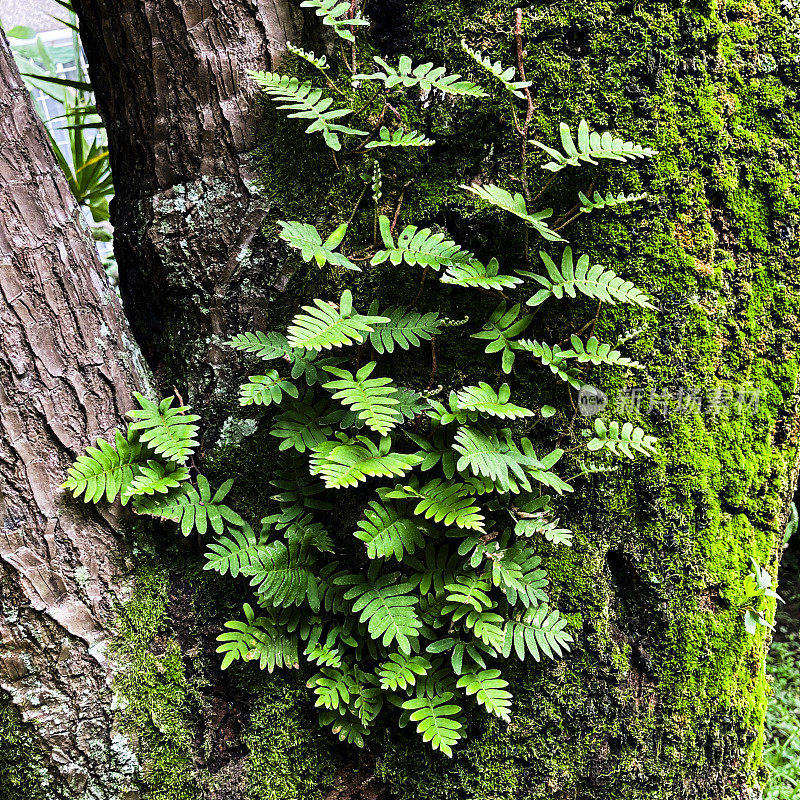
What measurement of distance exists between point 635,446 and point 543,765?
0.88 meters

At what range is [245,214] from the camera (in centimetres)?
177

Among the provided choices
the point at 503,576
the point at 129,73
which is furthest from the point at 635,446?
the point at 129,73

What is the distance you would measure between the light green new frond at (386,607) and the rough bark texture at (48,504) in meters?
0.62

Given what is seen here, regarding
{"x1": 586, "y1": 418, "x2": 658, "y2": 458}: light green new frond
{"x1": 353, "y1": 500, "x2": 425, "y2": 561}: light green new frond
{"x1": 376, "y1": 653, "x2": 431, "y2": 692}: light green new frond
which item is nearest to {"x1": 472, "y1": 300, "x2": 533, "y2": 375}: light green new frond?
{"x1": 586, "y1": 418, "x2": 658, "y2": 458}: light green new frond

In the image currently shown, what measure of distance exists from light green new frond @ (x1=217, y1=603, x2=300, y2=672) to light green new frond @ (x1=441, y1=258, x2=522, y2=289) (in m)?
1.01

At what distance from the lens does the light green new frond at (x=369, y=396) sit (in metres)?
1.52

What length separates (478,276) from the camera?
63.7 inches

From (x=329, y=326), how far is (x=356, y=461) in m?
0.34

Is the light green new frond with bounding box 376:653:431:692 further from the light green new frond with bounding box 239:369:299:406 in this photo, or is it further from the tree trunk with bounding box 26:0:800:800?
the light green new frond with bounding box 239:369:299:406

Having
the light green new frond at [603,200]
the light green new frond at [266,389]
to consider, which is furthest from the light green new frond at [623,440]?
the light green new frond at [266,389]

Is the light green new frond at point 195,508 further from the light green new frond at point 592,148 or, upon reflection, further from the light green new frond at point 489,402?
the light green new frond at point 592,148

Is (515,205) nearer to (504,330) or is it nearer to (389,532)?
(504,330)

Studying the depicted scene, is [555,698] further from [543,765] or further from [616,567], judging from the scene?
[616,567]

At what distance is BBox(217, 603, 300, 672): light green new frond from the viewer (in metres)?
1.65
